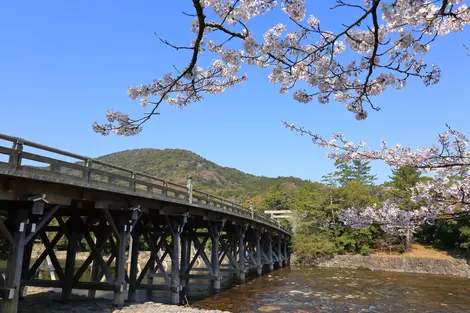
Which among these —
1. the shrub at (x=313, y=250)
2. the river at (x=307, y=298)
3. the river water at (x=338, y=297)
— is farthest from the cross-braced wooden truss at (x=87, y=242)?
the shrub at (x=313, y=250)

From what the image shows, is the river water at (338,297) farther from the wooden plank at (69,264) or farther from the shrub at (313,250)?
the shrub at (313,250)

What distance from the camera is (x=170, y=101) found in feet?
19.7

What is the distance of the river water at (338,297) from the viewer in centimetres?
1258

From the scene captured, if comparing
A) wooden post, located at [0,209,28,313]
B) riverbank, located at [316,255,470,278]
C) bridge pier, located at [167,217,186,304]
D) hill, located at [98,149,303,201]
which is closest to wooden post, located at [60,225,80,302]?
bridge pier, located at [167,217,186,304]

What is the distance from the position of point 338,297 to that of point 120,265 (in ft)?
32.3

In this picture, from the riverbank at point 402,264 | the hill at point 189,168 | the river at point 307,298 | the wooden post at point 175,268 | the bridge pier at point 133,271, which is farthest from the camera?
the hill at point 189,168

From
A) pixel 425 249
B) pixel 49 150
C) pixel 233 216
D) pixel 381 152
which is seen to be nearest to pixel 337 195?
pixel 425 249

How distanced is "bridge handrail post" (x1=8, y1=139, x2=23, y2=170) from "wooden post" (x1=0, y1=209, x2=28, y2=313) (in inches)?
44.1

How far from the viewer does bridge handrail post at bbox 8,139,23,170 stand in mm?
6266

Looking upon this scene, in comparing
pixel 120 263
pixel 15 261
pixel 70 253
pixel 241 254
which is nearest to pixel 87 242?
pixel 70 253

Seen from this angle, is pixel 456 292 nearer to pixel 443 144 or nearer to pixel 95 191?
pixel 443 144

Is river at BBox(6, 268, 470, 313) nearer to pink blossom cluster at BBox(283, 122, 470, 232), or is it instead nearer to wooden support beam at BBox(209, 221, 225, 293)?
wooden support beam at BBox(209, 221, 225, 293)

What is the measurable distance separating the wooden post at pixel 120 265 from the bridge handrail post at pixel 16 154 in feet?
13.4

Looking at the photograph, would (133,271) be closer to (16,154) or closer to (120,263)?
(120,263)
